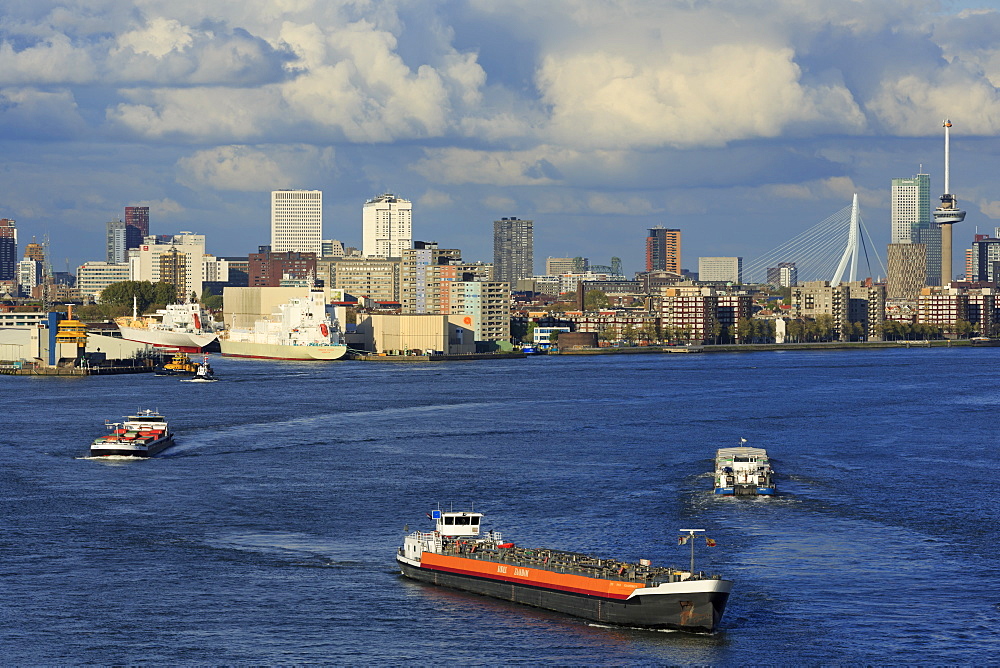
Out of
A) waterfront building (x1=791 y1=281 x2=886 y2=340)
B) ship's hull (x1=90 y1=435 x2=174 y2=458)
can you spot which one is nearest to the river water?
ship's hull (x1=90 y1=435 x2=174 y2=458)

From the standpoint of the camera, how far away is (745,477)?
34031 mm

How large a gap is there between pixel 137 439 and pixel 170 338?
68523 millimetres

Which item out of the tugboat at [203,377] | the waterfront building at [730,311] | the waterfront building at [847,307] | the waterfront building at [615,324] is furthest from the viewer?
the waterfront building at [847,307]

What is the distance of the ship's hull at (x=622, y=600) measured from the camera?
21750 millimetres

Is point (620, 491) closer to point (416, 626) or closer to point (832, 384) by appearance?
point (416, 626)

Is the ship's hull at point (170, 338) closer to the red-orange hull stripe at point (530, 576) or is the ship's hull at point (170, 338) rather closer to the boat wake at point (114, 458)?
the boat wake at point (114, 458)

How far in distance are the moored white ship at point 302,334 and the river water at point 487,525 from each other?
41.6 meters

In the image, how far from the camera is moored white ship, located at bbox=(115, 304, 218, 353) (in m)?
109

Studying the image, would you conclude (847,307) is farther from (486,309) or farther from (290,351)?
(290,351)

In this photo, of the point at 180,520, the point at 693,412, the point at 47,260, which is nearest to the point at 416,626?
the point at 180,520

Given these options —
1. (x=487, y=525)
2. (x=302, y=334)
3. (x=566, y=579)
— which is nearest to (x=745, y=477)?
(x=487, y=525)

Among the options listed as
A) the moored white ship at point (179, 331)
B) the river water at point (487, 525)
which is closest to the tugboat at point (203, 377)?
the river water at point (487, 525)

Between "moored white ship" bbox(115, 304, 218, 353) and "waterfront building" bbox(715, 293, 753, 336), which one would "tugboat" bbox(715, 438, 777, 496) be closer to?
"moored white ship" bbox(115, 304, 218, 353)

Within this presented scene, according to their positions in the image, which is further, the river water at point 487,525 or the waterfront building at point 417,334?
the waterfront building at point 417,334
